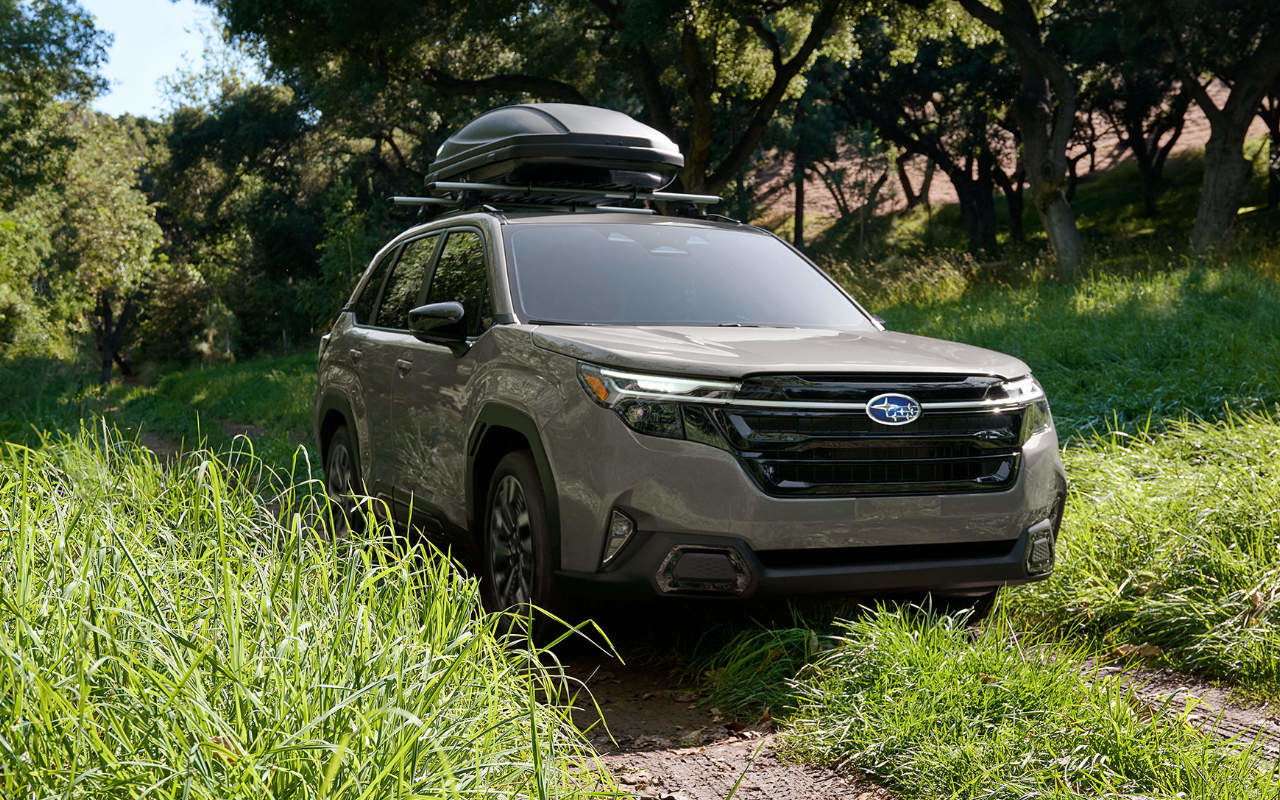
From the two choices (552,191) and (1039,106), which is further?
(1039,106)

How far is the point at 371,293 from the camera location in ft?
22.8

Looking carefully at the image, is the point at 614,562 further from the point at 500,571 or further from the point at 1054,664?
the point at 1054,664

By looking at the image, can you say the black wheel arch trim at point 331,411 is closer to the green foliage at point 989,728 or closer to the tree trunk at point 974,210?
the green foliage at point 989,728

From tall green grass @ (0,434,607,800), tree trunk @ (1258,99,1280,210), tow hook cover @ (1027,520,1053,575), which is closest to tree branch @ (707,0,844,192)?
tow hook cover @ (1027,520,1053,575)

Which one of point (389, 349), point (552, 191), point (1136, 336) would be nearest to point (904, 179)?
point (1136, 336)

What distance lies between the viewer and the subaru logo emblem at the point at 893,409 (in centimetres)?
412

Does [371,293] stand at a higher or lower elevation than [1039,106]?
lower

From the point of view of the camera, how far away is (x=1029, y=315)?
12.2 meters

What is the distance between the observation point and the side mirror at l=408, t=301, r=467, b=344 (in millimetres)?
4984

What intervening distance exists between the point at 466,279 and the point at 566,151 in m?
1.20

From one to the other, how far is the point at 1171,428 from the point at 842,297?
356 centimetres

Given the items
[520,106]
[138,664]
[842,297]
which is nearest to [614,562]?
[138,664]

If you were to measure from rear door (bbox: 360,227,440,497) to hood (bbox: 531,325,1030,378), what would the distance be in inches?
59.0

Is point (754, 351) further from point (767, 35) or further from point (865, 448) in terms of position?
point (767, 35)
